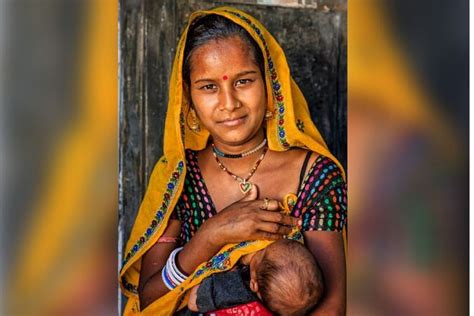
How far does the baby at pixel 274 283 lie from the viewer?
9.49ft

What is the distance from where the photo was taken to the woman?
10.1 feet

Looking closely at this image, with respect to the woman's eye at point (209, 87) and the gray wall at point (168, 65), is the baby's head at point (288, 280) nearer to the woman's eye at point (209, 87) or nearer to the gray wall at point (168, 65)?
the woman's eye at point (209, 87)

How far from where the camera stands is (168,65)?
11.3 feet

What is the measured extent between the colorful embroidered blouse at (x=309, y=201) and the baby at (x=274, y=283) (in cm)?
17

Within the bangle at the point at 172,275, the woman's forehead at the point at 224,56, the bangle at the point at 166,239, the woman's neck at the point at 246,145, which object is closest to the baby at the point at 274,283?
the bangle at the point at 172,275

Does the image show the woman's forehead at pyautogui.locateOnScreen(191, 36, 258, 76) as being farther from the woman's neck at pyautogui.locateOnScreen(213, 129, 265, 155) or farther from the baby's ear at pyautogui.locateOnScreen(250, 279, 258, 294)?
the baby's ear at pyautogui.locateOnScreen(250, 279, 258, 294)

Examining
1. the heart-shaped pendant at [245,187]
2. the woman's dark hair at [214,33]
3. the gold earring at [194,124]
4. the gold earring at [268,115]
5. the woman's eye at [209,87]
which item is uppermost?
the woman's dark hair at [214,33]

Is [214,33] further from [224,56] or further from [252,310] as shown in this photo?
[252,310]
